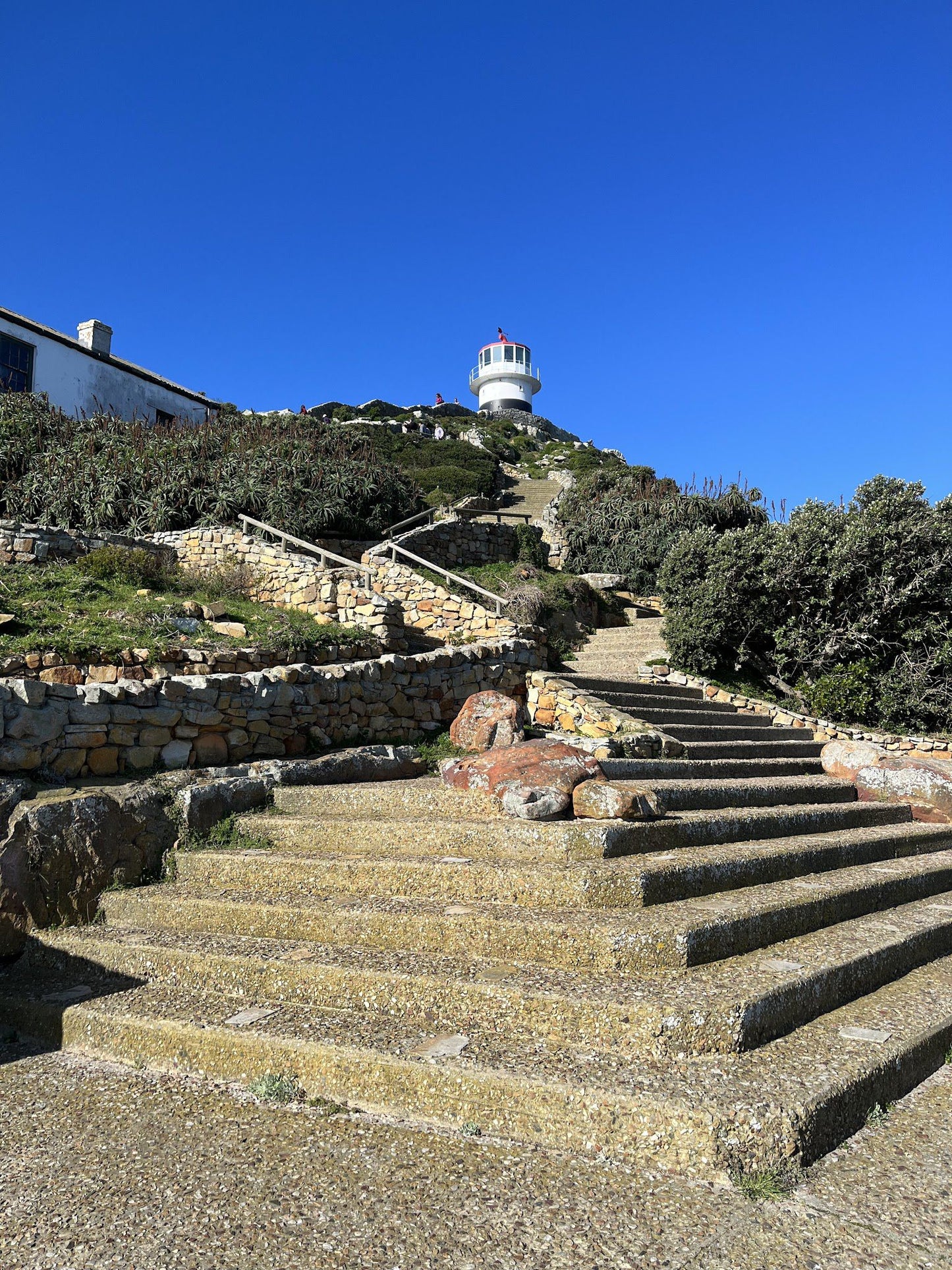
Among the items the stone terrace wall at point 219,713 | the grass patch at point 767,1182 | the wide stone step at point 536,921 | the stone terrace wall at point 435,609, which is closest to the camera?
the grass patch at point 767,1182

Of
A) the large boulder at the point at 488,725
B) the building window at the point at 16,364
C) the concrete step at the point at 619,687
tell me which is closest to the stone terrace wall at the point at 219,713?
the large boulder at the point at 488,725

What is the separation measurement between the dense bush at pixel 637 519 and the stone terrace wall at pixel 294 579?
24.6 ft

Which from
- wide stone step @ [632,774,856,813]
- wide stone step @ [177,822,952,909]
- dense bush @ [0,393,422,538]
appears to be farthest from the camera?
dense bush @ [0,393,422,538]

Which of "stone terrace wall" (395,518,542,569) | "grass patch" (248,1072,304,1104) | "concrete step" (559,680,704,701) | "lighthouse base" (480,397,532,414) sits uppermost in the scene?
"lighthouse base" (480,397,532,414)

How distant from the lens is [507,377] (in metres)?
57.5

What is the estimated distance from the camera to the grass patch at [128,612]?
7523 mm

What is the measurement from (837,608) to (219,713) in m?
10.6

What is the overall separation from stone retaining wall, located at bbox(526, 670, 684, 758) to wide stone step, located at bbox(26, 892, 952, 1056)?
369cm

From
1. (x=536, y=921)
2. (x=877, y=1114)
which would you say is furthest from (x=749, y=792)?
(x=877, y=1114)

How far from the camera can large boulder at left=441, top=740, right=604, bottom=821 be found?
518 cm

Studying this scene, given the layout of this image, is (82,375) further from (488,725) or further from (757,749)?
(757,749)

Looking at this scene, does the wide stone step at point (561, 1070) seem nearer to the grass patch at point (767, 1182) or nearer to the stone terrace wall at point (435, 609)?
the grass patch at point (767, 1182)

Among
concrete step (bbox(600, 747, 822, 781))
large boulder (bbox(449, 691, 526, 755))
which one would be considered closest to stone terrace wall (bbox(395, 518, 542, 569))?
large boulder (bbox(449, 691, 526, 755))

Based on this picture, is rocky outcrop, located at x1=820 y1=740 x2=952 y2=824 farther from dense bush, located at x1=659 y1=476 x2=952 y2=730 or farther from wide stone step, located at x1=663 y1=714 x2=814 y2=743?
dense bush, located at x1=659 y1=476 x2=952 y2=730
